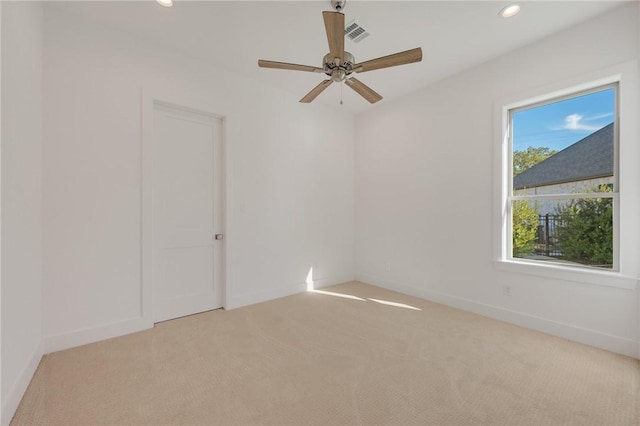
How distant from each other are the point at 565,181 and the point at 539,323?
1.47 metres

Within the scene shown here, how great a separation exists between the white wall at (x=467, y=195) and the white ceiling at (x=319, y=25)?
27 centimetres

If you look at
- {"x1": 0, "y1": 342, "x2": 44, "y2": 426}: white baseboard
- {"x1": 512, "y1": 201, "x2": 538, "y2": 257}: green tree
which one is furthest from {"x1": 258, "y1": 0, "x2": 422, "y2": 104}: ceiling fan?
{"x1": 0, "y1": 342, "x2": 44, "y2": 426}: white baseboard

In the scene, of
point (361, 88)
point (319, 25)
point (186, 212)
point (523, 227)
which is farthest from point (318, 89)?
point (523, 227)

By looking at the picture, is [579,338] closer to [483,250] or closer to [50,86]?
[483,250]

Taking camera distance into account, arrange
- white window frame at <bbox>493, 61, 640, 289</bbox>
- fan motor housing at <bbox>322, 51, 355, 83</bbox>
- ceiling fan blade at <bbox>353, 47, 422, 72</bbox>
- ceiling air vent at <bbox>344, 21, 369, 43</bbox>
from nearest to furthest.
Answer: ceiling fan blade at <bbox>353, 47, 422, 72</bbox> < fan motor housing at <bbox>322, 51, 355, 83</bbox> < white window frame at <bbox>493, 61, 640, 289</bbox> < ceiling air vent at <bbox>344, 21, 369, 43</bbox>

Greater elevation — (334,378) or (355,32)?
(355,32)

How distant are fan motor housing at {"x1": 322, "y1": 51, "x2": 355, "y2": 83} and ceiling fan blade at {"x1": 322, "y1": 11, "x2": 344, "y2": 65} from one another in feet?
0.17

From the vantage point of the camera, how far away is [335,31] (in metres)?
1.77

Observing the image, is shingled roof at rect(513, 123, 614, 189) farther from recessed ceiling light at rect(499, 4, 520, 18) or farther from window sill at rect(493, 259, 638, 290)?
recessed ceiling light at rect(499, 4, 520, 18)

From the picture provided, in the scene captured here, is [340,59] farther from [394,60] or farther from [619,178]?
[619,178]

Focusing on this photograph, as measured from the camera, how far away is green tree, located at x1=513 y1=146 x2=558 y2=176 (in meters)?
2.94

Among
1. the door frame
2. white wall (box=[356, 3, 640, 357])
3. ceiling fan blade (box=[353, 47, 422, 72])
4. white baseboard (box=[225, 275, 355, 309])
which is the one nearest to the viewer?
ceiling fan blade (box=[353, 47, 422, 72])

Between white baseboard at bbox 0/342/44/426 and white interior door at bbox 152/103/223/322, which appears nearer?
white baseboard at bbox 0/342/44/426

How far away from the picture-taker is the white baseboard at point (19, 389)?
1.53 meters
